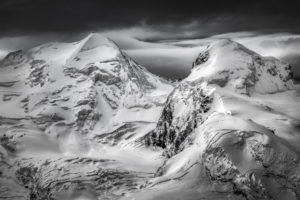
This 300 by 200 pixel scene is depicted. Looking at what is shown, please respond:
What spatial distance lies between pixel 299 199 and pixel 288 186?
20.6ft

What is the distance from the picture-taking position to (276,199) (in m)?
193

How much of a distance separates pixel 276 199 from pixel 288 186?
8.82m

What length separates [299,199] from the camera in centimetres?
19512

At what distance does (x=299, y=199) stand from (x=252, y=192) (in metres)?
15.1

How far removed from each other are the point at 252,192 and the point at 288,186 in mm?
12376

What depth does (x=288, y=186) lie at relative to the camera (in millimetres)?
199625

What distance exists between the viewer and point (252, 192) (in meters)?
198
